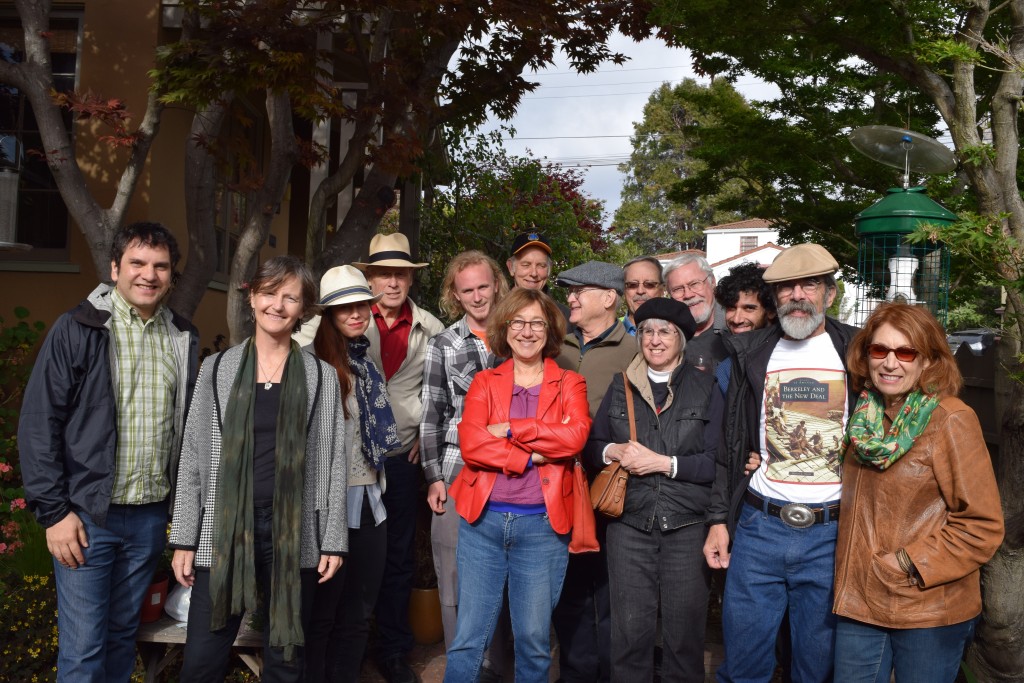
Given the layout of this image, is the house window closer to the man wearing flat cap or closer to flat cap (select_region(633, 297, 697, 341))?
the man wearing flat cap

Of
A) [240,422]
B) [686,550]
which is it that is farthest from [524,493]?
[240,422]

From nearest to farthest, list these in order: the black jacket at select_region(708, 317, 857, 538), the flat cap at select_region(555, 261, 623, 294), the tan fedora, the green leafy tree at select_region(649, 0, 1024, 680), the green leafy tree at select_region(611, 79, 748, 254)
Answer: the black jacket at select_region(708, 317, 857, 538), the green leafy tree at select_region(649, 0, 1024, 680), the flat cap at select_region(555, 261, 623, 294), the tan fedora, the green leafy tree at select_region(611, 79, 748, 254)

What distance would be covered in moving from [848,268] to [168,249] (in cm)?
655

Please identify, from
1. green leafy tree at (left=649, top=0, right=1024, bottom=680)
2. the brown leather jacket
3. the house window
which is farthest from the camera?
the house window

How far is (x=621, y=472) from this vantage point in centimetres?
371

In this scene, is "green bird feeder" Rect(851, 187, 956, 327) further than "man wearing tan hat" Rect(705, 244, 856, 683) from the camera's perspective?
Yes

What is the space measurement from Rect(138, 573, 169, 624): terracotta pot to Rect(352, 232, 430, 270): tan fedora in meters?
1.96

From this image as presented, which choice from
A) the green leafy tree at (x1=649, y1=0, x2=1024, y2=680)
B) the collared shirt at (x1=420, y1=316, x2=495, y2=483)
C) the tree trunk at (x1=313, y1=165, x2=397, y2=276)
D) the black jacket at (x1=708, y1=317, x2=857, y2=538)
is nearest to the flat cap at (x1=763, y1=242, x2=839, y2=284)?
the black jacket at (x1=708, y1=317, x2=857, y2=538)

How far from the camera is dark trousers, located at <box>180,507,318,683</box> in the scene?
327 cm

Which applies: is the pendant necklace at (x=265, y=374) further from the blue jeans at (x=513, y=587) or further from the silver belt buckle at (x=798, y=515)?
the silver belt buckle at (x=798, y=515)

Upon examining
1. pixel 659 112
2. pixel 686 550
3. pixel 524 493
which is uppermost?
pixel 659 112

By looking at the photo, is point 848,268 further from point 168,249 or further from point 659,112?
point 659,112

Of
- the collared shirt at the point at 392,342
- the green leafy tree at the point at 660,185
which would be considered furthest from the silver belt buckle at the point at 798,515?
the green leafy tree at the point at 660,185

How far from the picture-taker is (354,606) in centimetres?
400
